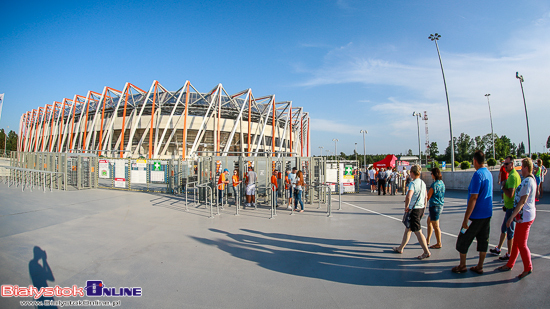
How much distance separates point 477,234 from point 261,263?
139 inches

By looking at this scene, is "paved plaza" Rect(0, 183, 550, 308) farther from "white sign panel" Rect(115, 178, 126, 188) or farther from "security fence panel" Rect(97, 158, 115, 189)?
"security fence panel" Rect(97, 158, 115, 189)

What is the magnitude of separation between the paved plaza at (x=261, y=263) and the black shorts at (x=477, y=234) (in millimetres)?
468

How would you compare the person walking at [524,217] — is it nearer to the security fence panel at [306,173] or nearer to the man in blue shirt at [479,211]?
the man in blue shirt at [479,211]

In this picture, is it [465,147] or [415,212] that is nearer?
[415,212]

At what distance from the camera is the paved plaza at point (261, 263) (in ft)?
10.7

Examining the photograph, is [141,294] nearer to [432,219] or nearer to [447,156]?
[432,219]

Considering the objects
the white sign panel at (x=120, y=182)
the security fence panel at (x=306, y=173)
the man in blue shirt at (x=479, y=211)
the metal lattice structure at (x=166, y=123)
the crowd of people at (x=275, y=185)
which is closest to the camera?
the man in blue shirt at (x=479, y=211)

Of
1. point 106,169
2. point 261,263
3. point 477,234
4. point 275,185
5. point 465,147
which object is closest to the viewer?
point 477,234

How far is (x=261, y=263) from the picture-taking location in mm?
4441

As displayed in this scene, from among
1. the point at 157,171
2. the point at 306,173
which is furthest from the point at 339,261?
the point at 157,171

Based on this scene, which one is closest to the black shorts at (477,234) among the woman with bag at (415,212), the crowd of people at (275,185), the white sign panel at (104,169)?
the woman with bag at (415,212)

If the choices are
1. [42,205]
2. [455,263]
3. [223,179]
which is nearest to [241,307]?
[455,263]

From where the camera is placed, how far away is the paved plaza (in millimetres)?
3250

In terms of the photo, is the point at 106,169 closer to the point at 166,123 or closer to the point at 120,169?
the point at 120,169
